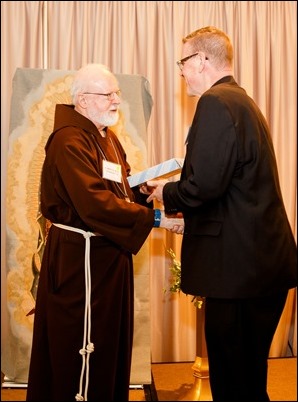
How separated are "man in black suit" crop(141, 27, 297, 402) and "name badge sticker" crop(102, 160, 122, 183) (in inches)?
Answer: 17.9

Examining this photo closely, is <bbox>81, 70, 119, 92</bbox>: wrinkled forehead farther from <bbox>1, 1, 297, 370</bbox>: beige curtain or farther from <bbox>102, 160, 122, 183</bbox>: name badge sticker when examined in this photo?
<bbox>1, 1, 297, 370</bbox>: beige curtain

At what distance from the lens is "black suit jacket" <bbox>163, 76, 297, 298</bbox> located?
1.78 meters

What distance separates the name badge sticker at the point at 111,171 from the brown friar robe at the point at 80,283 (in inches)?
1.1

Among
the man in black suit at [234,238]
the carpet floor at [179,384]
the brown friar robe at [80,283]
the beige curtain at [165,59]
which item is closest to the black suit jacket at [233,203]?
the man in black suit at [234,238]

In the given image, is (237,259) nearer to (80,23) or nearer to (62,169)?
(62,169)

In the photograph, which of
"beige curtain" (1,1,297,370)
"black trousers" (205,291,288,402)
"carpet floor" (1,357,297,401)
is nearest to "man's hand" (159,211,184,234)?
"black trousers" (205,291,288,402)

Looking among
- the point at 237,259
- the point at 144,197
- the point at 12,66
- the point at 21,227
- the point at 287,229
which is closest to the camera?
the point at 237,259

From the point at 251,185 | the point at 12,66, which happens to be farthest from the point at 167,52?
the point at 251,185

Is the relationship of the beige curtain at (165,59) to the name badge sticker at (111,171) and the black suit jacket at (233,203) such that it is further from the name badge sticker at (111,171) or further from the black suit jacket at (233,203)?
the black suit jacket at (233,203)

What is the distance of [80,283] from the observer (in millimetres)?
2262

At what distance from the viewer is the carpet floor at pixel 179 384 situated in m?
2.95

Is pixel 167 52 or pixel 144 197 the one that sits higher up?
pixel 167 52

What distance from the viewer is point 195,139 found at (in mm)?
1822

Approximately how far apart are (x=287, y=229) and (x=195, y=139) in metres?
0.50
